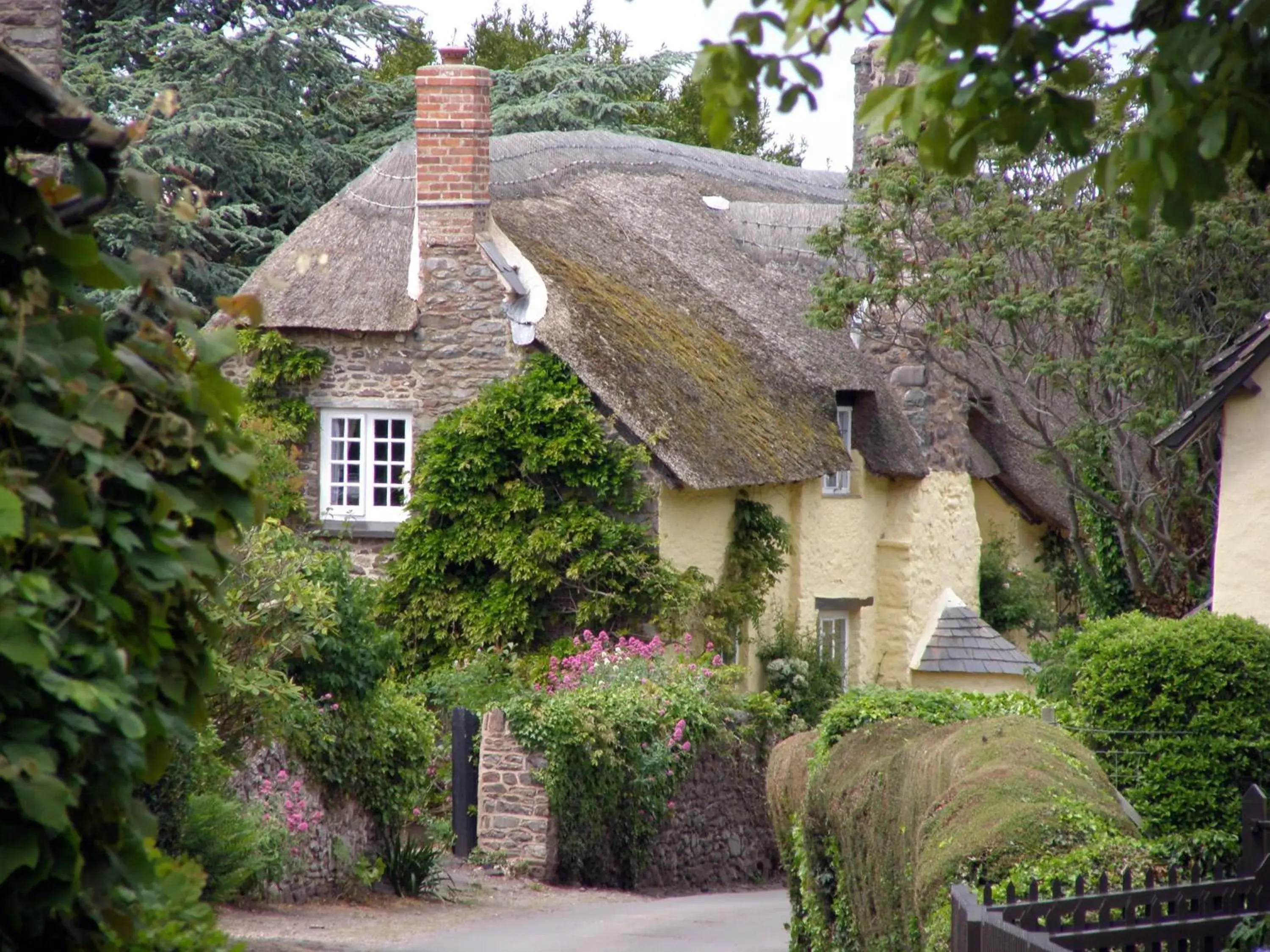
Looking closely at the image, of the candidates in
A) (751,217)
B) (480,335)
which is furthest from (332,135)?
(480,335)

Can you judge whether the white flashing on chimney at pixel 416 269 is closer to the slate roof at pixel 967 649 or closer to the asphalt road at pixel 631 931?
the asphalt road at pixel 631 931

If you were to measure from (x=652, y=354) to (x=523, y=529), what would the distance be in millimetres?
2645

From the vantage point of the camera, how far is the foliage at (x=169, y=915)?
3.65m

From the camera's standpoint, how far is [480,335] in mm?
18984

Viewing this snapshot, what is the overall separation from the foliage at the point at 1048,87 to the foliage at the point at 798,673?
15720 mm

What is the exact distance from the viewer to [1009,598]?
82.4ft

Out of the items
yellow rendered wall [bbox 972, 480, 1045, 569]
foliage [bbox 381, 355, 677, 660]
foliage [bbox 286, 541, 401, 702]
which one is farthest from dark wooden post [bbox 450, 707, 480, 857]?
yellow rendered wall [bbox 972, 480, 1045, 569]

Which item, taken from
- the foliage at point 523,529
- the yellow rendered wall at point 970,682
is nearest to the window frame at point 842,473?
the yellow rendered wall at point 970,682

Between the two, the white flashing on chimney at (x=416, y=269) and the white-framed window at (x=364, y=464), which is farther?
the white-framed window at (x=364, y=464)

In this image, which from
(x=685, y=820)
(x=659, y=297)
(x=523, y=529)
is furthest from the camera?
(x=659, y=297)

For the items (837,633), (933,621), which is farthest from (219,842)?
(933,621)

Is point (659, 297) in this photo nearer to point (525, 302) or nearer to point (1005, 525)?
point (525, 302)

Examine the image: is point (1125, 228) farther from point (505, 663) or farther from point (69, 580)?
point (69, 580)

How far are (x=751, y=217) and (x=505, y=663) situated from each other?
9.29m
